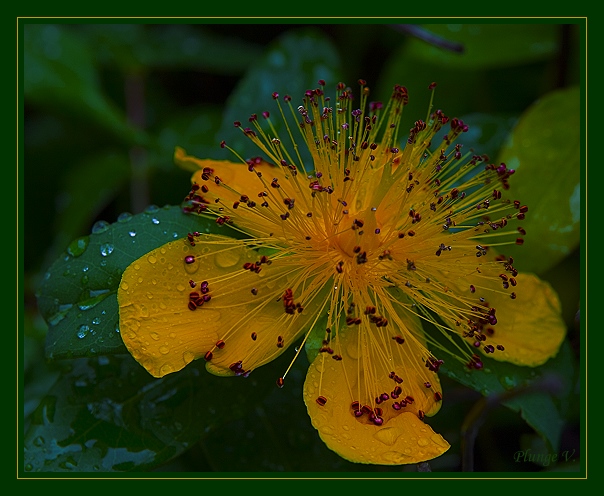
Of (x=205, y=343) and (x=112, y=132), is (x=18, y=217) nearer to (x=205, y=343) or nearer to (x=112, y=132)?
(x=205, y=343)

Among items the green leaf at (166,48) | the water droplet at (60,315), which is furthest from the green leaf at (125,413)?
the green leaf at (166,48)

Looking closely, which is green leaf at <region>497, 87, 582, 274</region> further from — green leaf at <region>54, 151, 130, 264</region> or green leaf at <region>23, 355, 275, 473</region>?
green leaf at <region>54, 151, 130, 264</region>

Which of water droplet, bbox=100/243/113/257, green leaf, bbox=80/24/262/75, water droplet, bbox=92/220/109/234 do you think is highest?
green leaf, bbox=80/24/262/75

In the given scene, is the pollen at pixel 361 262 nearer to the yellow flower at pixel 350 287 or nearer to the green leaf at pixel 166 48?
the yellow flower at pixel 350 287

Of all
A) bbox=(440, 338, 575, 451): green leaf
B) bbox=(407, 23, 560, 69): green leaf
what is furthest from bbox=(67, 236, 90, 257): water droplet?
bbox=(407, 23, 560, 69): green leaf

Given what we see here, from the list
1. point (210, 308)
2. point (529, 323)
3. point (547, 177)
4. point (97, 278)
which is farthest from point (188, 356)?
point (547, 177)

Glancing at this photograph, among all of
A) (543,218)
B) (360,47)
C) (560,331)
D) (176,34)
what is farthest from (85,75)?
(560,331)
